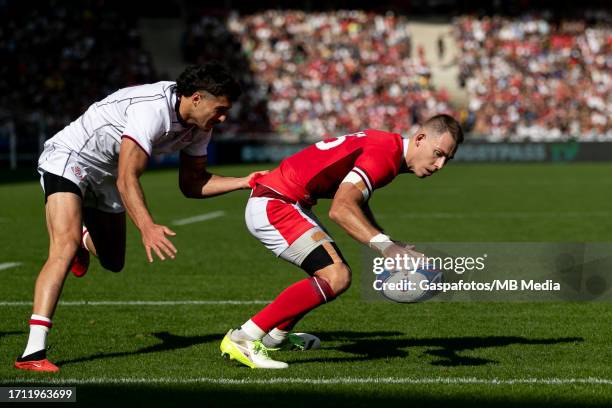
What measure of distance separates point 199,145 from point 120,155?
94 centimetres

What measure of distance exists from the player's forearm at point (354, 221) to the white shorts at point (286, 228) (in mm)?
448

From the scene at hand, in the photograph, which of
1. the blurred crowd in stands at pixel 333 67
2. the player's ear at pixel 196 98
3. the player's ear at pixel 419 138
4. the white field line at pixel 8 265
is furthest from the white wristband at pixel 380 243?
the blurred crowd in stands at pixel 333 67

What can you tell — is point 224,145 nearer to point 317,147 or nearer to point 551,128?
point 551,128

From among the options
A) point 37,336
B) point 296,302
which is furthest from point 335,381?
point 37,336

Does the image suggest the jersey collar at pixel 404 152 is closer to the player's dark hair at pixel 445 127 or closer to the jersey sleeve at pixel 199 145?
the player's dark hair at pixel 445 127

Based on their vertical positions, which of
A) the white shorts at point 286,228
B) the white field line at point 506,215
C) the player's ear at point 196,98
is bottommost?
the white field line at point 506,215

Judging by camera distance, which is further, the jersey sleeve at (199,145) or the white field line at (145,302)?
the white field line at (145,302)

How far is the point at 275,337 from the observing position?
290 inches

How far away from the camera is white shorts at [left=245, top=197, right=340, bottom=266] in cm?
682

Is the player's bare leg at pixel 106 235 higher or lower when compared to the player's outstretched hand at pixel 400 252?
lower

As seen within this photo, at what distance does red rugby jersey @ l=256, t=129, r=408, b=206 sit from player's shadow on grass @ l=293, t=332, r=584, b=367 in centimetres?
110

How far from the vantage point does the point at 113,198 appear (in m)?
7.75

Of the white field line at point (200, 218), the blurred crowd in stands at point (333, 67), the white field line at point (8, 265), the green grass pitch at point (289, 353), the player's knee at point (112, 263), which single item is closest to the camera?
the green grass pitch at point (289, 353)

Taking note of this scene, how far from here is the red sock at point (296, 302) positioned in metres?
6.76
